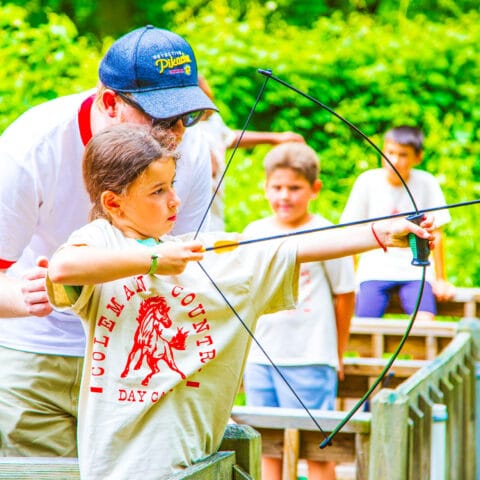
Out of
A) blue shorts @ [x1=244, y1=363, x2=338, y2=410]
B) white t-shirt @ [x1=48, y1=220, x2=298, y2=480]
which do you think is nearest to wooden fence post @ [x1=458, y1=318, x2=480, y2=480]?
blue shorts @ [x1=244, y1=363, x2=338, y2=410]

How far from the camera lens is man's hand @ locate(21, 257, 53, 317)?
2395 millimetres

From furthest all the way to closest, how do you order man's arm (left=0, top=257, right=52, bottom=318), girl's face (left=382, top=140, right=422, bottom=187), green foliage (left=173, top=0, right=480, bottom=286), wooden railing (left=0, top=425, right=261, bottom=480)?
green foliage (left=173, top=0, right=480, bottom=286) → girl's face (left=382, top=140, right=422, bottom=187) → man's arm (left=0, top=257, right=52, bottom=318) → wooden railing (left=0, top=425, right=261, bottom=480)

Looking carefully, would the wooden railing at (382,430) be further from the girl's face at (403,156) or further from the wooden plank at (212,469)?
the girl's face at (403,156)

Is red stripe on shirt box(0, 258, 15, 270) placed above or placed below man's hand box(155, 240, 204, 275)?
above

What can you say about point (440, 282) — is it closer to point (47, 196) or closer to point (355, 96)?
point (47, 196)

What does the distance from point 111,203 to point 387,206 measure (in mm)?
3413

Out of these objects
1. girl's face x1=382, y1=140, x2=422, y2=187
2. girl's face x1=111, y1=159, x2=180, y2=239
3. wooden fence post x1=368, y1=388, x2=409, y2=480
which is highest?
girl's face x1=382, y1=140, x2=422, y2=187

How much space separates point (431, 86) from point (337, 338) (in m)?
5.31

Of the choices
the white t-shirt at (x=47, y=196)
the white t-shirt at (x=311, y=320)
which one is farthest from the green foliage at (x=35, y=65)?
the white t-shirt at (x=47, y=196)

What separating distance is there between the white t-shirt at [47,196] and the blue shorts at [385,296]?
288cm

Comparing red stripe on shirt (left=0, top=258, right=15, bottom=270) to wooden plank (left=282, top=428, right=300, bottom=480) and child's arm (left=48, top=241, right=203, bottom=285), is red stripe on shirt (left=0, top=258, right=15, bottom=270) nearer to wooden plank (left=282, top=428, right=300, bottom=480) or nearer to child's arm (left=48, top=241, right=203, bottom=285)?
child's arm (left=48, top=241, right=203, bottom=285)

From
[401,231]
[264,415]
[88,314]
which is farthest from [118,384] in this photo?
[264,415]

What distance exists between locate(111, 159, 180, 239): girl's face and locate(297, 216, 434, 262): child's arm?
1.06 ft

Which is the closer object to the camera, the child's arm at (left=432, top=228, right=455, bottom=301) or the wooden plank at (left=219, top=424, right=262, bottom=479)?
the wooden plank at (left=219, top=424, right=262, bottom=479)
